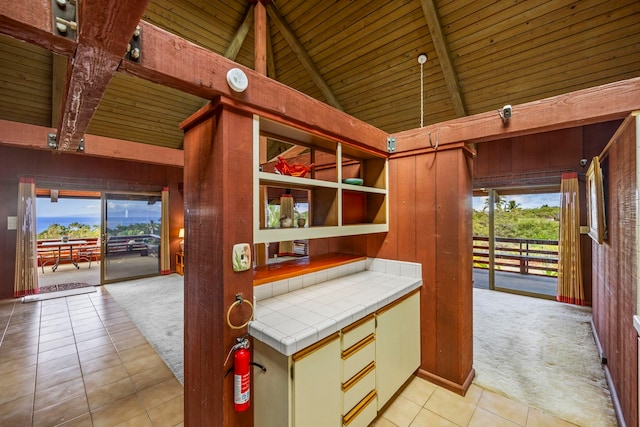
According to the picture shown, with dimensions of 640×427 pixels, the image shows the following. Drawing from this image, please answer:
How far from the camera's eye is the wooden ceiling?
2.84 meters

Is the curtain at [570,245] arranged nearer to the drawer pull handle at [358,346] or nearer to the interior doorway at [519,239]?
the interior doorway at [519,239]

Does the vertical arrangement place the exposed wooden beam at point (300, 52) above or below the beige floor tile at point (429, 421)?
above

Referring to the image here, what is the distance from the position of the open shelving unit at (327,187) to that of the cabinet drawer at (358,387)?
2.99 feet

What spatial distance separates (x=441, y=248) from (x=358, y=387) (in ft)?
4.13

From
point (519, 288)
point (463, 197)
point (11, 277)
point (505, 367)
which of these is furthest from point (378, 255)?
point (11, 277)

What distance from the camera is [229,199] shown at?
1.32 meters

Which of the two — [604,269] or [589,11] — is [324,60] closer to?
[589,11]

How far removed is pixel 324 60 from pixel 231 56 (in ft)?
4.97

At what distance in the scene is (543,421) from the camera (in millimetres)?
1818

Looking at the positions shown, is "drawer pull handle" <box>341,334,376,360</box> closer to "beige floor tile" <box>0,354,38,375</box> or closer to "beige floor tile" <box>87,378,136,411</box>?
"beige floor tile" <box>87,378,136,411</box>

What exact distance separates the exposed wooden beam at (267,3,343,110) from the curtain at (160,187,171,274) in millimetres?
4521

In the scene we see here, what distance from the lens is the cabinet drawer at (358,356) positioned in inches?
59.2

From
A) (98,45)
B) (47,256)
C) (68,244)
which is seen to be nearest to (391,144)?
(98,45)

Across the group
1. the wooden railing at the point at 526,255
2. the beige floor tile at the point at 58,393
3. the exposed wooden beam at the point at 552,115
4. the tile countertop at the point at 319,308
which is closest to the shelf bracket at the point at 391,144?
the exposed wooden beam at the point at 552,115
